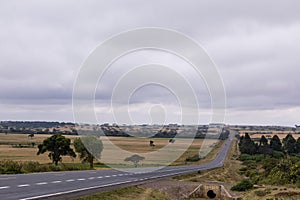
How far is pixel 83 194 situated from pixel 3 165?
1334cm

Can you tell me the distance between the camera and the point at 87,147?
62094mm

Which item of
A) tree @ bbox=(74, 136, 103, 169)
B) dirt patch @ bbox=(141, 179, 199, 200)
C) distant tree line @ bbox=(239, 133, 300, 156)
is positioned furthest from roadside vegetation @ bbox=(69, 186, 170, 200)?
distant tree line @ bbox=(239, 133, 300, 156)

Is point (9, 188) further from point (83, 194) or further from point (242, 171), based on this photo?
point (242, 171)

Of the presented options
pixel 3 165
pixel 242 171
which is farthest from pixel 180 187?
pixel 242 171

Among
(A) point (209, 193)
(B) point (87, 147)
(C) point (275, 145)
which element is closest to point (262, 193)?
(A) point (209, 193)

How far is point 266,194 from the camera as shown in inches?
1099

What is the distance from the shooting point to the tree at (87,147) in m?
61.5

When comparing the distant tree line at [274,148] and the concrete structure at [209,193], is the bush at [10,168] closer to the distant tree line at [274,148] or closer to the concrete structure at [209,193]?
the concrete structure at [209,193]

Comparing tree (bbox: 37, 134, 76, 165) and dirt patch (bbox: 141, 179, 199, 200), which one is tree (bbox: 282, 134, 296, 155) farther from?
dirt patch (bbox: 141, 179, 199, 200)

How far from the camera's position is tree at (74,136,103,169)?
61.5 m

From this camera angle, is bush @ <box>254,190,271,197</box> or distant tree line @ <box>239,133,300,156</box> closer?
bush @ <box>254,190,271,197</box>

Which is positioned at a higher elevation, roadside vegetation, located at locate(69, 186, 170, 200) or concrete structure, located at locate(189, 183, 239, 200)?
roadside vegetation, located at locate(69, 186, 170, 200)

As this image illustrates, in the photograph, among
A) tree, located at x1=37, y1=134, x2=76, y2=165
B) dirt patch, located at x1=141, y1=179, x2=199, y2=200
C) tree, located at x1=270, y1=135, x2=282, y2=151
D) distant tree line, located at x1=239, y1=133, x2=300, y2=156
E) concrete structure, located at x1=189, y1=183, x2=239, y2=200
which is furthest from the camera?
tree, located at x1=270, y1=135, x2=282, y2=151

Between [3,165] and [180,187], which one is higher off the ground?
[3,165]
